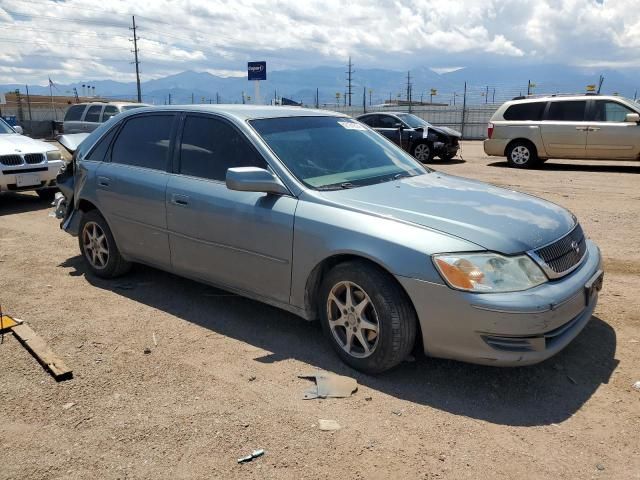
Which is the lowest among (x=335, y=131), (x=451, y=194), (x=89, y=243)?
(x=89, y=243)

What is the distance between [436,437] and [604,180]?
1057 centimetres

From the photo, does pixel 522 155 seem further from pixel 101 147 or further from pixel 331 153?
pixel 101 147

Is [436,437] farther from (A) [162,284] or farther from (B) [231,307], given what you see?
(A) [162,284]

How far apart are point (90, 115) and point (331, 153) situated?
560 inches

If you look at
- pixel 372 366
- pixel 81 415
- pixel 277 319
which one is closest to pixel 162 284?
pixel 277 319

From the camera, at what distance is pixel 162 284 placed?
5.21 metres

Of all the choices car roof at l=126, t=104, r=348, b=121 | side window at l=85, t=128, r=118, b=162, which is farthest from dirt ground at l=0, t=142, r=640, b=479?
car roof at l=126, t=104, r=348, b=121

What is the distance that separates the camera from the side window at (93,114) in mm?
16062

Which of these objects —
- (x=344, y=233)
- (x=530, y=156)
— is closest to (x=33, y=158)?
(x=344, y=233)

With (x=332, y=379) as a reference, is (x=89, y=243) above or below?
above

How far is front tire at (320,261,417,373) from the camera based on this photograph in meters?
3.19

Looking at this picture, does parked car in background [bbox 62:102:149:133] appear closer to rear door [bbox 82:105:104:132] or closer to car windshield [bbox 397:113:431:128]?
rear door [bbox 82:105:104:132]

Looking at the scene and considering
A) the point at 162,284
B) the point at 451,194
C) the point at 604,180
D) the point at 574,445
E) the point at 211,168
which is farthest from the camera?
the point at 604,180

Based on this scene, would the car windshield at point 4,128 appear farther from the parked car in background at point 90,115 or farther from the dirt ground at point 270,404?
the dirt ground at point 270,404
